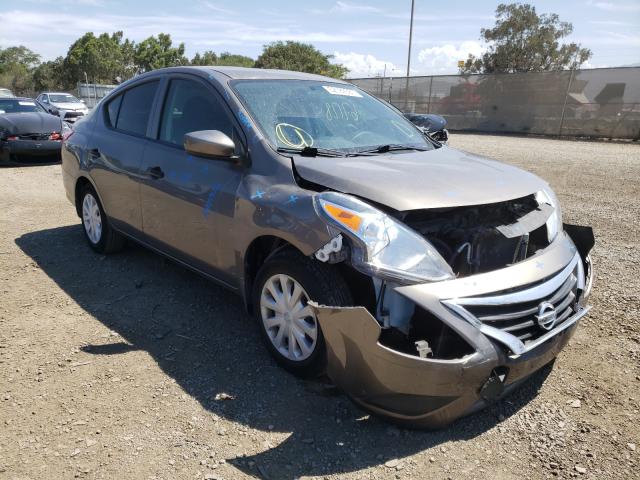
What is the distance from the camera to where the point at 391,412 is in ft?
7.43

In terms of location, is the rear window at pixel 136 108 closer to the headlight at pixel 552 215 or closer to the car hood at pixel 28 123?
the headlight at pixel 552 215

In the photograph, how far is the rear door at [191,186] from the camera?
3.04 meters

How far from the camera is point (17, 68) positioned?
66125 millimetres

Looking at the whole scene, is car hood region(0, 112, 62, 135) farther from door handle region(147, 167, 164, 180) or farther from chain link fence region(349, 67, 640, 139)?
chain link fence region(349, 67, 640, 139)

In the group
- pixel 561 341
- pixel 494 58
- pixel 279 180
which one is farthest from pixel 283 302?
pixel 494 58

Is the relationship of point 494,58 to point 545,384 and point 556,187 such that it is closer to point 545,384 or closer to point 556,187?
point 556,187

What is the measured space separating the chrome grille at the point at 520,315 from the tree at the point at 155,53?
61.1 m

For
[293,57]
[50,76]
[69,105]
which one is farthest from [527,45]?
[50,76]

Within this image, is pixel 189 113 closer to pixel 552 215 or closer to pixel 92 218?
pixel 92 218

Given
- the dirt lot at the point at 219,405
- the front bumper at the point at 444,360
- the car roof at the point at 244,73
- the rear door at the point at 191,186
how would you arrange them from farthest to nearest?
the car roof at the point at 244,73
the rear door at the point at 191,186
the dirt lot at the point at 219,405
the front bumper at the point at 444,360

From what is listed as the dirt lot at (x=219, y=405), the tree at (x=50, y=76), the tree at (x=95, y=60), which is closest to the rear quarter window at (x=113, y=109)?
the dirt lot at (x=219, y=405)

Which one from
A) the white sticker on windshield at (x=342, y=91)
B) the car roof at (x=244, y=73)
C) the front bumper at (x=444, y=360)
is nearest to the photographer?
the front bumper at (x=444, y=360)

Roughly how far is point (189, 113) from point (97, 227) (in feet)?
6.24

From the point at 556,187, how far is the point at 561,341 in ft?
22.0
